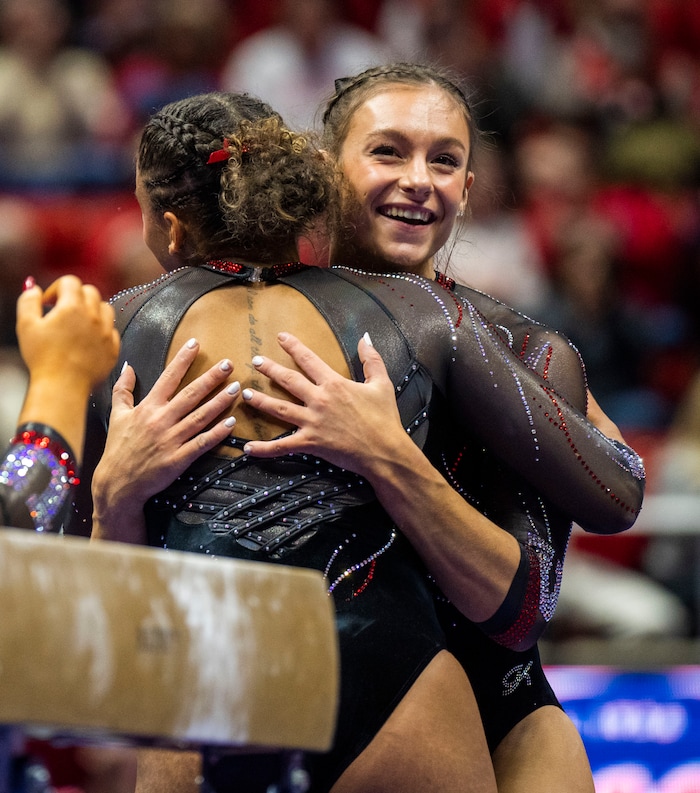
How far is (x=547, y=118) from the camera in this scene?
19.4 feet

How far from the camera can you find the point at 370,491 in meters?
1.79

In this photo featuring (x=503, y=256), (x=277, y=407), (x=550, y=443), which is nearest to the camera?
(x=277, y=407)

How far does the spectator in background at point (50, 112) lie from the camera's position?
543 centimetres

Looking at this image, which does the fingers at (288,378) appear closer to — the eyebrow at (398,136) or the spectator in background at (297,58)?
the eyebrow at (398,136)

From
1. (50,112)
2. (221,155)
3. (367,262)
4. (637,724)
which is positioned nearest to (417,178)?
(367,262)

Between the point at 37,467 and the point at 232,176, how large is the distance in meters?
0.58

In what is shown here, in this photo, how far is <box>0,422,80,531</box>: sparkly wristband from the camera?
1470 mm

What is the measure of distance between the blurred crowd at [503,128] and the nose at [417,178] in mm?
2429

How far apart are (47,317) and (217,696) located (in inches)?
20.1

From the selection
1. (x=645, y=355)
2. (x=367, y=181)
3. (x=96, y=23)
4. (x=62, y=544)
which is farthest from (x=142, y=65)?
(x=62, y=544)

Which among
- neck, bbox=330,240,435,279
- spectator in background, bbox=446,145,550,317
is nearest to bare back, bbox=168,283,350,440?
neck, bbox=330,240,435,279

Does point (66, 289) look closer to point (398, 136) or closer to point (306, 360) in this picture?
point (306, 360)

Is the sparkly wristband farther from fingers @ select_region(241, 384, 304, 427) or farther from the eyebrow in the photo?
the eyebrow

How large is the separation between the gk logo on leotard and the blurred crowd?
2.57 meters
